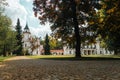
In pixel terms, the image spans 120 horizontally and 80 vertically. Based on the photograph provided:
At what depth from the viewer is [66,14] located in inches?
1629

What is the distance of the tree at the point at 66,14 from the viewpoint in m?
41.6

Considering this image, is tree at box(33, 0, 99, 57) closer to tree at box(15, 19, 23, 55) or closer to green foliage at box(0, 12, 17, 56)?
green foliage at box(0, 12, 17, 56)

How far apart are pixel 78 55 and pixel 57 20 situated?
596cm

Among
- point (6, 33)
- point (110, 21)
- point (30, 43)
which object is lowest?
point (110, 21)

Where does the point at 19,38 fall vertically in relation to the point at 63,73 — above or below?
above

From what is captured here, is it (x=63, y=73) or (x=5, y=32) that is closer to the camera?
(x=63, y=73)

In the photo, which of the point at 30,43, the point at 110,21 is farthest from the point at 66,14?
the point at 30,43

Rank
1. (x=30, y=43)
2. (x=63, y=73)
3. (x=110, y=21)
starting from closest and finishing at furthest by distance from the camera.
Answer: (x=63, y=73), (x=110, y=21), (x=30, y=43)

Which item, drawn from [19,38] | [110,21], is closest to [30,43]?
[19,38]

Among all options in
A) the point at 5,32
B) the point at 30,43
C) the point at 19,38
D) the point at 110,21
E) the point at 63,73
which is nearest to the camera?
the point at 63,73

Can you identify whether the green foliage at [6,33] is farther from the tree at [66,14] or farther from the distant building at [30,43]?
the distant building at [30,43]

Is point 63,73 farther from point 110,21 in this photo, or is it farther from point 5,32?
point 5,32

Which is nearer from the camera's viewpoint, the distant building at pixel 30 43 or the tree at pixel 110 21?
the tree at pixel 110 21

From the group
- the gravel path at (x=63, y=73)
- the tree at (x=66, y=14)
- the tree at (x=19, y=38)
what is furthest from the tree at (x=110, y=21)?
the tree at (x=19, y=38)
